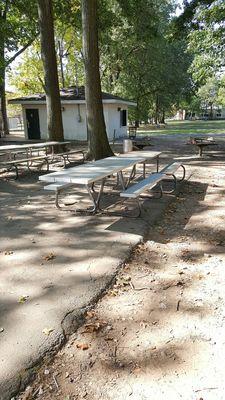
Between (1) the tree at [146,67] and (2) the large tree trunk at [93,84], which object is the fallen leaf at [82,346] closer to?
(2) the large tree trunk at [93,84]

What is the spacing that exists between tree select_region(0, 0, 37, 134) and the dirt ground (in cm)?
1673

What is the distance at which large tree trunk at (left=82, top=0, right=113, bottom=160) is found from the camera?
10008mm

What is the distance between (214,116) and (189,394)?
8033 centimetres

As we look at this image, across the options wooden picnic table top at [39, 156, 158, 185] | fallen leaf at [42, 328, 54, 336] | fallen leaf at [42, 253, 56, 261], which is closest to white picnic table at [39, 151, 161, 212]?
wooden picnic table top at [39, 156, 158, 185]

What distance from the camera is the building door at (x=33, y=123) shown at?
23.0m

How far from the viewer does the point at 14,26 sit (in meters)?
19.9

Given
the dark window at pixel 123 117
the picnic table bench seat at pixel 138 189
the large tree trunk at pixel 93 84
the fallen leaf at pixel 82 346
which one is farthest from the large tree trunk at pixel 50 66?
the dark window at pixel 123 117

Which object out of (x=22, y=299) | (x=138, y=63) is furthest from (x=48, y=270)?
(x=138, y=63)

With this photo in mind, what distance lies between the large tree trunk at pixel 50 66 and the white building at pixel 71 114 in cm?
831

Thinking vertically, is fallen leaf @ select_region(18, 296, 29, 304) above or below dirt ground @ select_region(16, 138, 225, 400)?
above

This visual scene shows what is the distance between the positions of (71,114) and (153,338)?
2069 centimetres

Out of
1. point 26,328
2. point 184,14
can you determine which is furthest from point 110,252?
point 184,14

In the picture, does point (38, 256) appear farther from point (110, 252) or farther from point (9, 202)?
point (9, 202)

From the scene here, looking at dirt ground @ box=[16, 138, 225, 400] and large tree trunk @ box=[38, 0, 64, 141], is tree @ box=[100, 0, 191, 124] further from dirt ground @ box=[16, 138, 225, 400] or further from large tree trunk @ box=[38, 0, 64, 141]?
dirt ground @ box=[16, 138, 225, 400]
